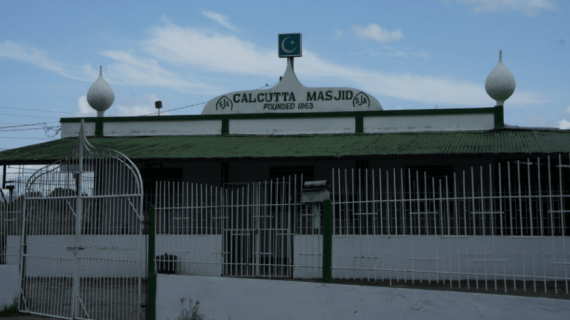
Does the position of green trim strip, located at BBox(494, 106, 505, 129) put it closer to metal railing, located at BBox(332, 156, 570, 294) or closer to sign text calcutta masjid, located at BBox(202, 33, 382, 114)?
metal railing, located at BBox(332, 156, 570, 294)

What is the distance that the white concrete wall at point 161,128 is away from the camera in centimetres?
1574

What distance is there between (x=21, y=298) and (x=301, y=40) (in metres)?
9.92

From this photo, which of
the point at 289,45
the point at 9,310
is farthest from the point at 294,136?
the point at 9,310

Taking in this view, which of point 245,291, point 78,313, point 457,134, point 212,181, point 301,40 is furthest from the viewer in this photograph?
point 301,40

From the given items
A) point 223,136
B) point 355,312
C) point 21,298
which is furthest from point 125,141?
point 355,312

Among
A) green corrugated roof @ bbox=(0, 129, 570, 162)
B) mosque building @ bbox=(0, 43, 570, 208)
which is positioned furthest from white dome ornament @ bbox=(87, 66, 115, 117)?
green corrugated roof @ bbox=(0, 129, 570, 162)

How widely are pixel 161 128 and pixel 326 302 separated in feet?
33.0

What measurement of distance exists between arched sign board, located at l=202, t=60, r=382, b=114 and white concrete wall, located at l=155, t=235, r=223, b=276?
23.3ft

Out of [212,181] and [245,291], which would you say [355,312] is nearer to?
[245,291]

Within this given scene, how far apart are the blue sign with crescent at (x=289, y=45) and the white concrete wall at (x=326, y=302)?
9015mm

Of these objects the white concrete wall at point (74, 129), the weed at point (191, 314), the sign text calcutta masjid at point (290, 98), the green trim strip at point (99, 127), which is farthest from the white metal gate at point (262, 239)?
the white concrete wall at point (74, 129)

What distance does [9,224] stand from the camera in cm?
1083

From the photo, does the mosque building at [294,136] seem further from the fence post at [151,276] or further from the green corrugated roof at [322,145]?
the fence post at [151,276]

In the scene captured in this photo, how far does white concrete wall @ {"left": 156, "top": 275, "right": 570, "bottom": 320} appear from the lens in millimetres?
6117
